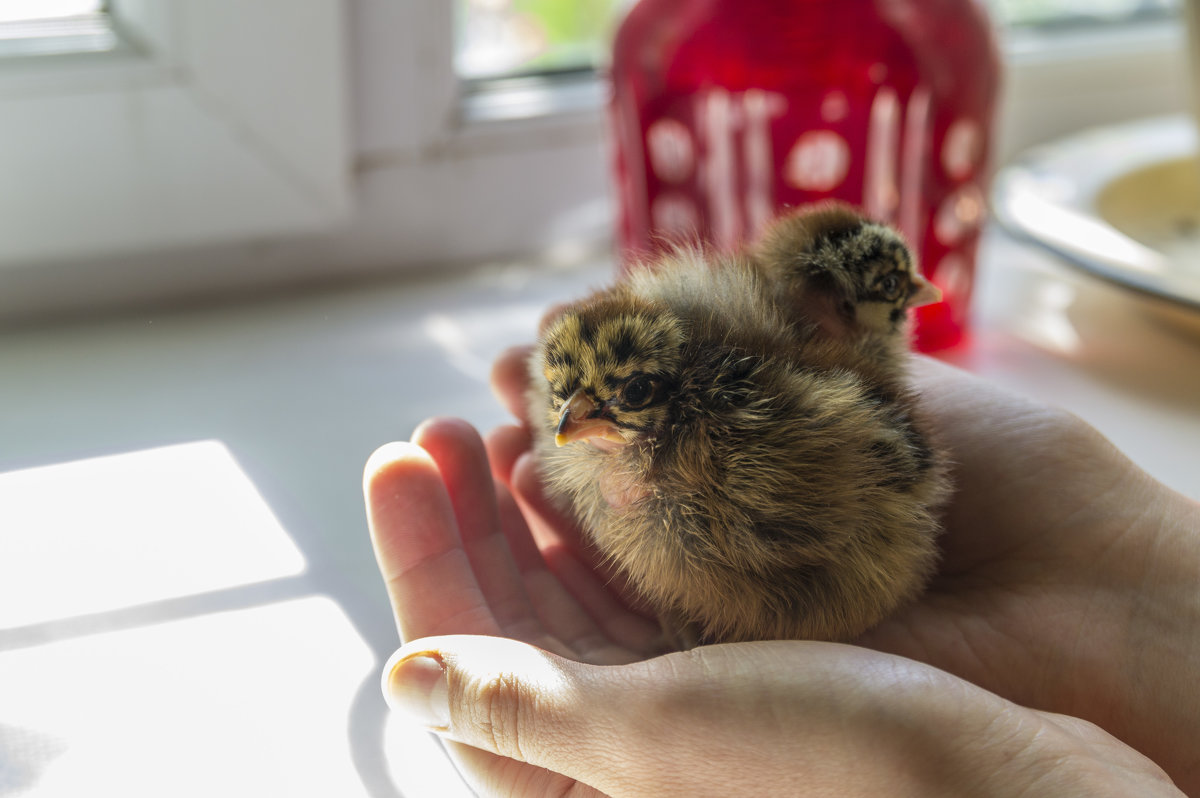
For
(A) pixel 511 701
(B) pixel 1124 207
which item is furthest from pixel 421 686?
(B) pixel 1124 207

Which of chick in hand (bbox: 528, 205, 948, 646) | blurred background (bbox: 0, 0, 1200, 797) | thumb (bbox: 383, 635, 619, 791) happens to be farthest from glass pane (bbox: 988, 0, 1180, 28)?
thumb (bbox: 383, 635, 619, 791)

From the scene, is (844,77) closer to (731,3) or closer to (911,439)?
(731,3)

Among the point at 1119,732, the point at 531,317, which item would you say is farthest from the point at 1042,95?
the point at 1119,732

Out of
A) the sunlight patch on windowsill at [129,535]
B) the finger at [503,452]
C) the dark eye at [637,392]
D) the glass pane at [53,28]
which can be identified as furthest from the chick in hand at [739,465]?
the glass pane at [53,28]

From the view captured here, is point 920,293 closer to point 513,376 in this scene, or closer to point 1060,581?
point 1060,581

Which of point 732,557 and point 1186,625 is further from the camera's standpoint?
point 1186,625
